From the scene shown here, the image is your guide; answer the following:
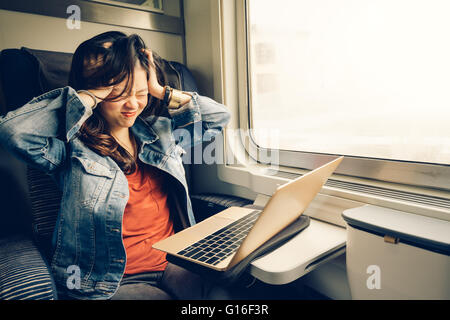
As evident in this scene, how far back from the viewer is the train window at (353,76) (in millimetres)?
941

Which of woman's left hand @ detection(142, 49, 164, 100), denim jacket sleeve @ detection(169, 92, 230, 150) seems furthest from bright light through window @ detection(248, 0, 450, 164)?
woman's left hand @ detection(142, 49, 164, 100)

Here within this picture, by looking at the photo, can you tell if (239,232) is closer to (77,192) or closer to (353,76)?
(77,192)

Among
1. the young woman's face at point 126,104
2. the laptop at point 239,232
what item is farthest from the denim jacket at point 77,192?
the laptop at point 239,232

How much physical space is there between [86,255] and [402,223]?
95 cm

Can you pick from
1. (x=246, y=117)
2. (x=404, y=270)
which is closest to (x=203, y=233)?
(x=404, y=270)

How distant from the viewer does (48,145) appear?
3.10 ft

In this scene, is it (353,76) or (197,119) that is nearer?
(353,76)

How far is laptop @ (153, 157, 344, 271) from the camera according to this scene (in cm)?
67

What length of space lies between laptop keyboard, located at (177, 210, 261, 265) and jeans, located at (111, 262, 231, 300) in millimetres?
145

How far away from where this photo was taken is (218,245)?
0.83m

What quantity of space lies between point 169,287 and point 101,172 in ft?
1.46

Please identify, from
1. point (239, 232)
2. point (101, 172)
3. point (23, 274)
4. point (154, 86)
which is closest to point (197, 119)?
point (154, 86)

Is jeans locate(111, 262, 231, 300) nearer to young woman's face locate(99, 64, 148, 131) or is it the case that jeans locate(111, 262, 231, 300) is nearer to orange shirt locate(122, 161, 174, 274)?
orange shirt locate(122, 161, 174, 274)

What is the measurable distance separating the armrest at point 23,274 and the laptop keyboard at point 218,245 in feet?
1.17
